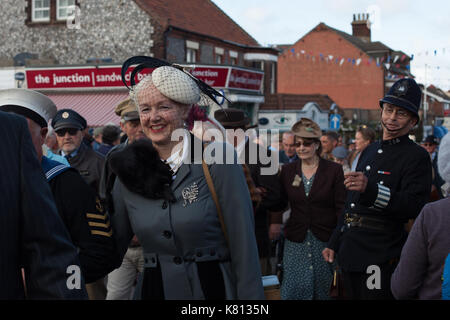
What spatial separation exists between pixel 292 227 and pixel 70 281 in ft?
13.9

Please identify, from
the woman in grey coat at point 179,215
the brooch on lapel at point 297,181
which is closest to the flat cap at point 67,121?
the brooch on lapel at point 297,181

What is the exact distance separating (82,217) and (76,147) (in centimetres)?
394

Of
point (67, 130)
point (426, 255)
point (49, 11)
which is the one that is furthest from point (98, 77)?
→ point (426, 255)

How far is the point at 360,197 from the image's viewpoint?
14.0 ft

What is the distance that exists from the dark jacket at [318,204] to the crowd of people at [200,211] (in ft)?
0.04

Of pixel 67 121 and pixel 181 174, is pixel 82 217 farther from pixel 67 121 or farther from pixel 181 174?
pixel 67 121

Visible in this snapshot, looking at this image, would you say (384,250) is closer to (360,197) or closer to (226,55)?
(360,197)

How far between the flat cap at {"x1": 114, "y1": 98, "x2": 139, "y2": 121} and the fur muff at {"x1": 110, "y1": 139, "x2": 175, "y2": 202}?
9.45ft

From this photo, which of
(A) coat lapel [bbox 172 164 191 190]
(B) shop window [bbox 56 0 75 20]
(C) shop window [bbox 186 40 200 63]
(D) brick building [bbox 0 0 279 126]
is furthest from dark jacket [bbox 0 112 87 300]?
(B) shop window [bbox 56 0 75 20]

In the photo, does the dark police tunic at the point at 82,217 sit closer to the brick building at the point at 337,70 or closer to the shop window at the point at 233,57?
the shop window at the point at 233,57

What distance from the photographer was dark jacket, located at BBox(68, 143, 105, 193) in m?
6.46

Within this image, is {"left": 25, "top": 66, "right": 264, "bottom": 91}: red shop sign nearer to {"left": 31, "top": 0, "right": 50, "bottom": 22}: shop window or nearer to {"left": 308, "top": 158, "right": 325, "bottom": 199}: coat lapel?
{"left": 31, "top": 0, "right": 50, "bottom": 22}: shop window

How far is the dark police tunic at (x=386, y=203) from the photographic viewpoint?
427 centimetres

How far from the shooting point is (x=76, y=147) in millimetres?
6688
